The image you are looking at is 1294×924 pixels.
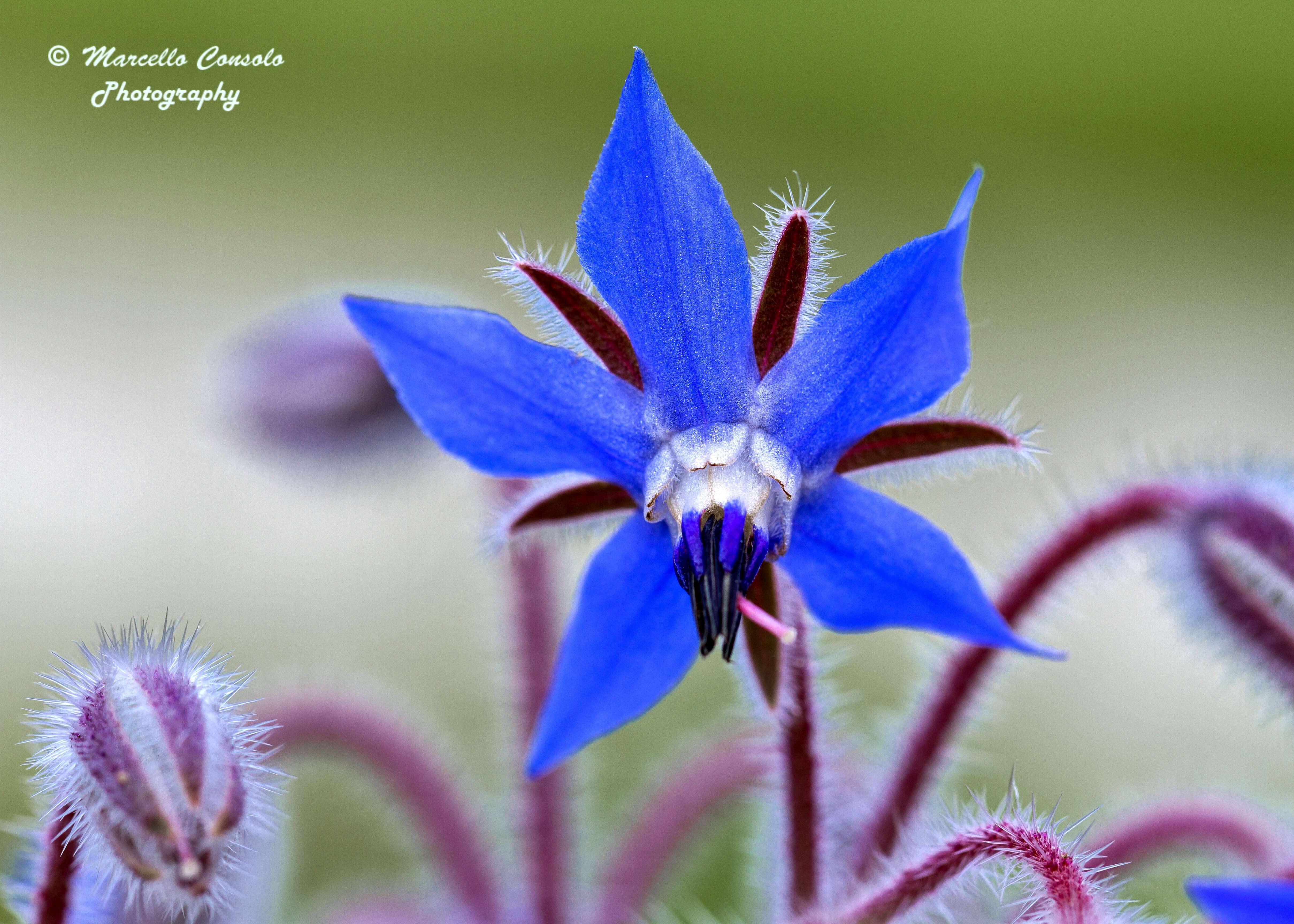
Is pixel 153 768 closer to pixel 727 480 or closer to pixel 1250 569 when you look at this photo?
pixel 727 480

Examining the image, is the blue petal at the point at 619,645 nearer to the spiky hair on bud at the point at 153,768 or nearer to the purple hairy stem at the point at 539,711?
the spiky hair on bud at the point at 153,768

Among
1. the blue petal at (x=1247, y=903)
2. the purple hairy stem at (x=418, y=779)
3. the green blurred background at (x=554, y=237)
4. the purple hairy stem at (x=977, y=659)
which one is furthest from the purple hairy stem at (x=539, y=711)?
the green blurred background at (x=554, y=237)

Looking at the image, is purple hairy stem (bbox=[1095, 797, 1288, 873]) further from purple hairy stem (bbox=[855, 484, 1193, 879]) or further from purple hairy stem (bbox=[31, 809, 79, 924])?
purple hairy stem (bbox=[31, 809, 79, 924])

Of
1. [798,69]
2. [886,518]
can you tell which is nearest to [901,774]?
[886,518]

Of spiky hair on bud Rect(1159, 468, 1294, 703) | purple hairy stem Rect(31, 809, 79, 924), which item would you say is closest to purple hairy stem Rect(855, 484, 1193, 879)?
spiky hair on bud Rect(1159, 468, 1294, 703)

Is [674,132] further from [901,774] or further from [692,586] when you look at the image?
[901,774]

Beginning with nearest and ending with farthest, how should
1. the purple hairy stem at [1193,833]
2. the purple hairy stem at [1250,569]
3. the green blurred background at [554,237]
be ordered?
the purple hairy stem at [1250,569] < the purple hairy stem at [1193,833] < the green blurred background at [554,237]

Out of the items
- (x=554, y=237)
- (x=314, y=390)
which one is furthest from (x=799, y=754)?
(x=554, y=237)
